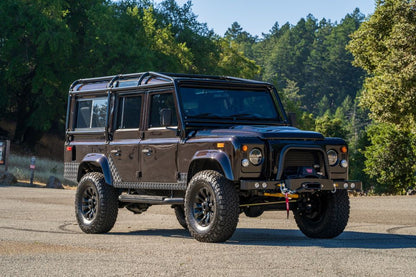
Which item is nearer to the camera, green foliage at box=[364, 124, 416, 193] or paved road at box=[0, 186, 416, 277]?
paved road at box=[0, 186, 416, 277]

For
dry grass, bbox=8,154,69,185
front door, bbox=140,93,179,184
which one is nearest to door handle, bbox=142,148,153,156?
front door, bbox=140,93,179,184

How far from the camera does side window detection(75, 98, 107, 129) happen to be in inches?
531

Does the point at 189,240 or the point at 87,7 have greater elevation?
the point at 87,7

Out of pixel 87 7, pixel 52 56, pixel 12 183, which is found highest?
→ pixel 87 7

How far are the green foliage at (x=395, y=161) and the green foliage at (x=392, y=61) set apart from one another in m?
22.4

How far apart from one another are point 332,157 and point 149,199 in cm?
291

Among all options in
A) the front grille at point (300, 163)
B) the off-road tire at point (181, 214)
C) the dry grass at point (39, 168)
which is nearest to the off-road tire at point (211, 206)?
the front grille at point (300, 163)

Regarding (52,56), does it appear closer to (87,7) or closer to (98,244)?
(87,7)

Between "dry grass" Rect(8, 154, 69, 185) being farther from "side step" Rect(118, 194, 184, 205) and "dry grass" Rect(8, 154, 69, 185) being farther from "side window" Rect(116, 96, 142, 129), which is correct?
"side step" Rect(118, 194, 184, 205)

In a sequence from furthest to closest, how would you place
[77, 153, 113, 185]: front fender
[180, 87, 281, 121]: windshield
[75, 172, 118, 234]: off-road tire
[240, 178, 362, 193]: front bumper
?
[77, 153, 113, 185]: front fender < [75, 172, 118, 234]: off-road tire < [180, 87, 281, 121]: windshield < [240, 178, 362, 193]: front bumper

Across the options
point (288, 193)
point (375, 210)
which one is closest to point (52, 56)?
point (375, 210)

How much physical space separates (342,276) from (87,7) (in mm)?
55668

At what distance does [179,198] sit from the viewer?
451 inches

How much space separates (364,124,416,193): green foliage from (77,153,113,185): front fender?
156 ft
